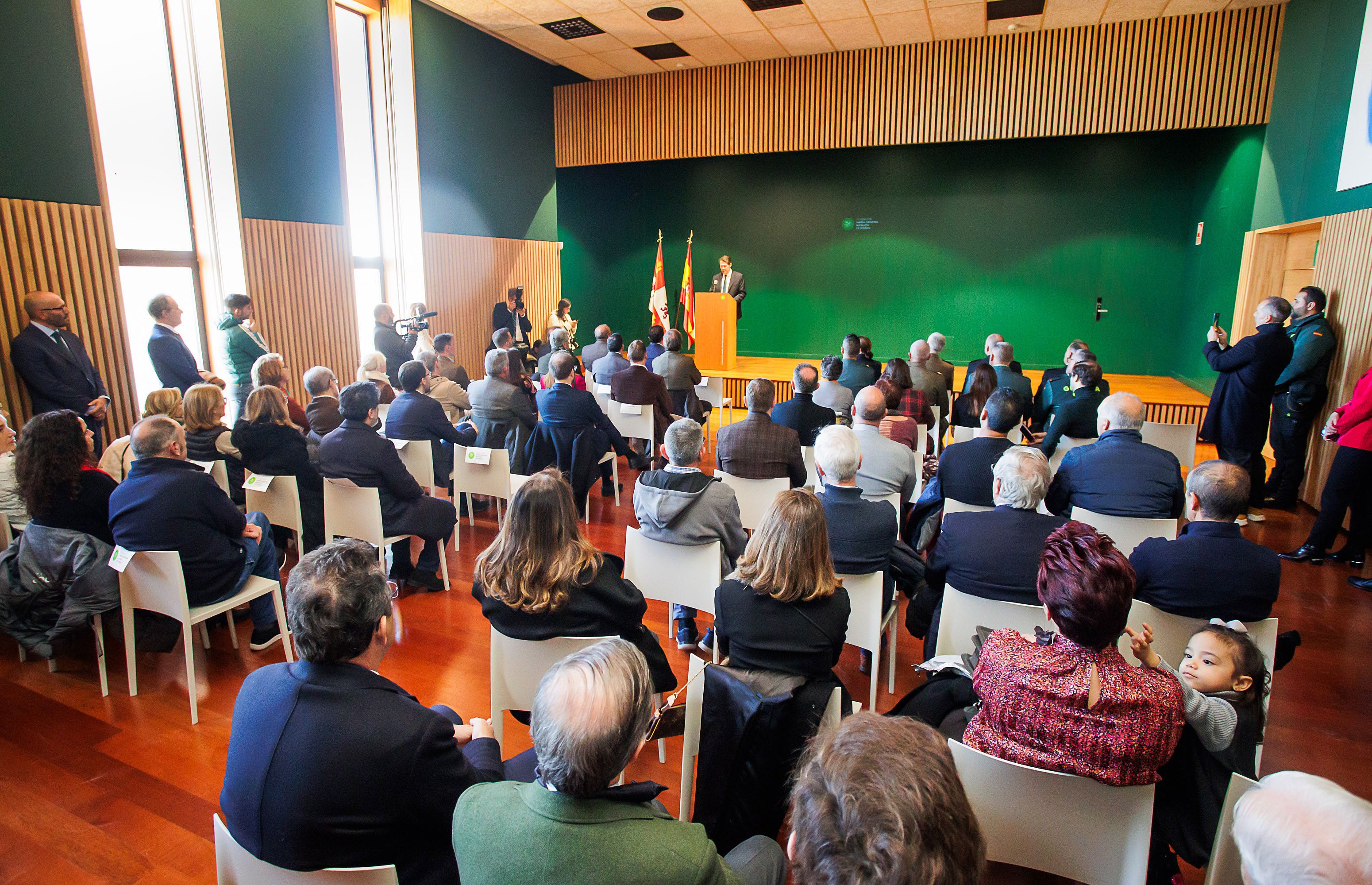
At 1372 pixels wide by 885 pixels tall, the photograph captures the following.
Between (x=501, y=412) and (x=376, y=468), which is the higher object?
(x=501, y=412)

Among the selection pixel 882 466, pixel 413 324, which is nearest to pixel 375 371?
pixel 413 324

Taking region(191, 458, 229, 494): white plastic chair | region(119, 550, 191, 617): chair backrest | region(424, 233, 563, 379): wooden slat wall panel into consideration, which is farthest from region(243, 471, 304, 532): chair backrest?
region(424, 233, 563, 379): wooden slat wall panel

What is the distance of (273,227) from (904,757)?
7.92 metres

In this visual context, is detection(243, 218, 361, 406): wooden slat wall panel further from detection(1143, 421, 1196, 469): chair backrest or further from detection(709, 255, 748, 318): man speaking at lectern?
detection(1143, 421, 1196, 469): chair backrest

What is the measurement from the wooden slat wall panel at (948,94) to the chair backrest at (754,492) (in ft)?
25.6

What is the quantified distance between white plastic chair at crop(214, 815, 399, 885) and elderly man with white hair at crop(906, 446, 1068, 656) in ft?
6.71

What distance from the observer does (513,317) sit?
10.5m

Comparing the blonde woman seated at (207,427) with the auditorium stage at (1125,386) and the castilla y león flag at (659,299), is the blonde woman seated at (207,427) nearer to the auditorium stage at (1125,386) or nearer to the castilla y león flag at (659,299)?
the auditorium stage at (1125,386)

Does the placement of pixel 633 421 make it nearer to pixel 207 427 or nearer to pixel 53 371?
pixel 207 427

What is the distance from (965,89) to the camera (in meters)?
9.68

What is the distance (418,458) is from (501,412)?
2.57 feet

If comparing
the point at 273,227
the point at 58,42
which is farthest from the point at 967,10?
the point at 58,42

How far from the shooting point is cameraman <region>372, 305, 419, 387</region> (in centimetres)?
748

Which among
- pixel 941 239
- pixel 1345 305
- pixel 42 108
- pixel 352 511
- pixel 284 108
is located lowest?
pixel 352 511
